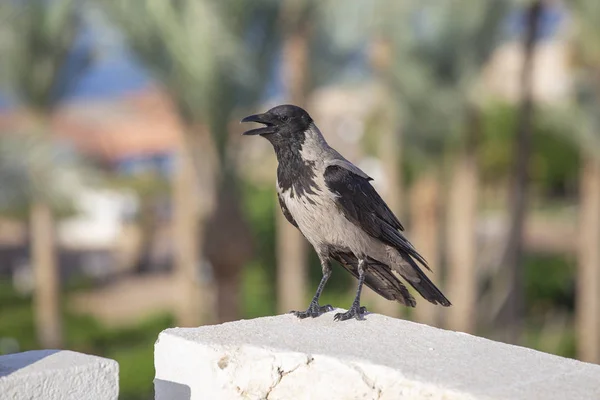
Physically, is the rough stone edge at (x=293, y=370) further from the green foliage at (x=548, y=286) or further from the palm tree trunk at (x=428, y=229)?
the green foliage at (x=548, y=286)

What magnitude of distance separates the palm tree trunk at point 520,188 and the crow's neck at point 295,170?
9.33 m

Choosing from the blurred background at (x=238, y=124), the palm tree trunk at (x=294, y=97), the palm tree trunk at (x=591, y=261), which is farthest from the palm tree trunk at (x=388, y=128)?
the palm tree trunk at (x=591, y=261)

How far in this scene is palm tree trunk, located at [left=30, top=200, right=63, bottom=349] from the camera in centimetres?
1295

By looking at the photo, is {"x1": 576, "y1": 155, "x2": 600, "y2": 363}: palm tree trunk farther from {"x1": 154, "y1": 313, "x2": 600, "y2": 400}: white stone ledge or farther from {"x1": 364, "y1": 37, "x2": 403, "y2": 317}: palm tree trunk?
{"x1": 154, "y1": 313, "x2": 600, "y2": 400}: white stone ledge

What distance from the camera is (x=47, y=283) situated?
1299 centimetres

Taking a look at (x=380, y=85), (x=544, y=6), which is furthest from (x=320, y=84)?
(x=544, y=6)

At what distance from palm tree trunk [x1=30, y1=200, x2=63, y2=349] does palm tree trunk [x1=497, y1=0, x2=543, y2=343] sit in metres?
6.69

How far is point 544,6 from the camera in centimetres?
1345

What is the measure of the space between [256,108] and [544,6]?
504 cm

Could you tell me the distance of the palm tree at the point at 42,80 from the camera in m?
12.5

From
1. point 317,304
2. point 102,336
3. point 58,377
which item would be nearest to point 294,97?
point 102,336

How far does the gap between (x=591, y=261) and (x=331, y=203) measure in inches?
412

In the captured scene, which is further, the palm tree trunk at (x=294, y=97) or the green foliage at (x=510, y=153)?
the green foliage at (x=510, y=153)

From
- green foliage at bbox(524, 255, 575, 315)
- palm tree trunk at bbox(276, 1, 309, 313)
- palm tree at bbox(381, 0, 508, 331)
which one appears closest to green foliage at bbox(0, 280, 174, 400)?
palm tree trunk at bbox(276, 1, 309, 313)
